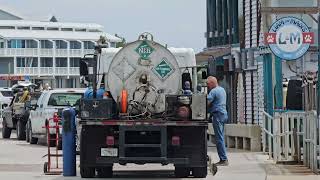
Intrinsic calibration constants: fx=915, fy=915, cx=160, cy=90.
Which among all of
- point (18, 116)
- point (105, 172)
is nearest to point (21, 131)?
point (18, 116)

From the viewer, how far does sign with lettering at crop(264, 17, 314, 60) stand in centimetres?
1986

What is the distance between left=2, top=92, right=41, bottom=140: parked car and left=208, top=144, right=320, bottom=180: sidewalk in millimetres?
10635

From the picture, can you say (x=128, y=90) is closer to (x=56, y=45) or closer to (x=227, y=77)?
(x=227, y=77)

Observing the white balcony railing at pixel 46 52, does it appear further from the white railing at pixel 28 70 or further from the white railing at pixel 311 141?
the white railing at pixel 311 141

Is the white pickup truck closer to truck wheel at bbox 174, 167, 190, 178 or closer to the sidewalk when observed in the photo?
the sidewalk

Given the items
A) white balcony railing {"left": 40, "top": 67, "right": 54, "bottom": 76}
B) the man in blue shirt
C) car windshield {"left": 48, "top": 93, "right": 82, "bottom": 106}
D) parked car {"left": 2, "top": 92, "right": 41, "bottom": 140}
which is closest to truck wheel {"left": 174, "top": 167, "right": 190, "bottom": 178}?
the man in blue shirt

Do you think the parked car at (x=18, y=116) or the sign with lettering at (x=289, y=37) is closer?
the sign with lettering at (x=289, y=37)

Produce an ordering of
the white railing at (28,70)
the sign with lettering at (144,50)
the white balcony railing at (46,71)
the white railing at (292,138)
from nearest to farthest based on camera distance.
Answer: the sign with lettering at (144,50), the white railing at (292,138), the white railing at (28,70), the white balcony railing at (46,71)

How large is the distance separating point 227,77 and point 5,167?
14.8 metres

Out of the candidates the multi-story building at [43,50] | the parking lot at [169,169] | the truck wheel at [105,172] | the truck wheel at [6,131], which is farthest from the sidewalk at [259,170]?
the multi-story building at [43,50]

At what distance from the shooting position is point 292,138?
19.3 metres

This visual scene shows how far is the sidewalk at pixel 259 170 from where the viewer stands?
16.7m

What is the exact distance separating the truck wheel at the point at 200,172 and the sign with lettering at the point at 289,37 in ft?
14.5

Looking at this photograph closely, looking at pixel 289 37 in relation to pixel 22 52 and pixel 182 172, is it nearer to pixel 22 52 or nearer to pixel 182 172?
pixel 182 172
